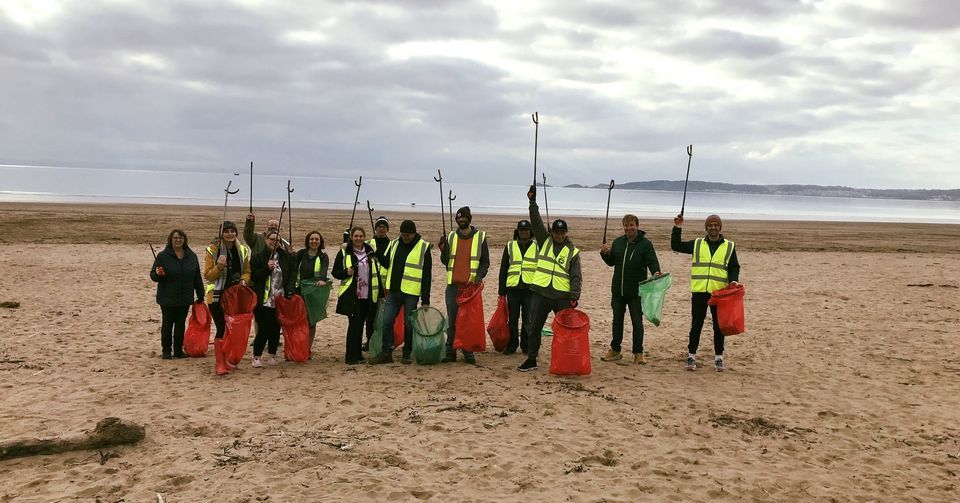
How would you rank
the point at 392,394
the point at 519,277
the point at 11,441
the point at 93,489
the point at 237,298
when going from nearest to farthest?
1. the point at 93,489
2. the point at 11,441
3. the point at 392,394
4. the point at 237,298
5. the point at 519,277

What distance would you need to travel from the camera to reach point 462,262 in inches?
291

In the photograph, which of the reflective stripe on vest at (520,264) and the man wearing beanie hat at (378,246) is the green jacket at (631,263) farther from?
the man wearing beanie hat at (378,246)

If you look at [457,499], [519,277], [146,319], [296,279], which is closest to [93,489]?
[457,499]

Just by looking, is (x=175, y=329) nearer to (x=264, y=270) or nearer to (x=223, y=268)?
(x=223, y=268)

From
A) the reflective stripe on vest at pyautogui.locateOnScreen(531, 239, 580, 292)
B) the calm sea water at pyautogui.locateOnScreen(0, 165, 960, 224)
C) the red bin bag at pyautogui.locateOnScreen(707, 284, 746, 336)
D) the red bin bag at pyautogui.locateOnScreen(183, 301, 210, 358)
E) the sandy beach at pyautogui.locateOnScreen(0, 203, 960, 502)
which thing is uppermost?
the calm sea water at pyautogui.locateOnScreen(0, 165, 960, 224)

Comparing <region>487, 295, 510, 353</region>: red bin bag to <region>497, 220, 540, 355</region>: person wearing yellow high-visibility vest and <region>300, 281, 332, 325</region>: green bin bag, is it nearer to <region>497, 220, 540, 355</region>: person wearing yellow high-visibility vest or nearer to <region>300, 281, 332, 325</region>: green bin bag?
<region>497, 220, 540, 355</region>: person wearing yellow high-visibility vest

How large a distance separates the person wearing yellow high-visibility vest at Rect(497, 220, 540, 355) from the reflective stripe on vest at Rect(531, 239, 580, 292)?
0.21 meters

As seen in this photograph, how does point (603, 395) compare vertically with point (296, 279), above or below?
below

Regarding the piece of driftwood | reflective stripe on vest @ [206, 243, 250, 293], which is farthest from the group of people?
the piece of driftwood

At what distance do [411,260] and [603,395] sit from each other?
2469mm

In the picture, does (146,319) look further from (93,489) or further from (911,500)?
(911,500)

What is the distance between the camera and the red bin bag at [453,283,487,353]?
740 centimetres

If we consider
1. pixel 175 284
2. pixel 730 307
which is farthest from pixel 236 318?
pixel 730 307

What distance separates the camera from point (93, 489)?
4.19 meters
